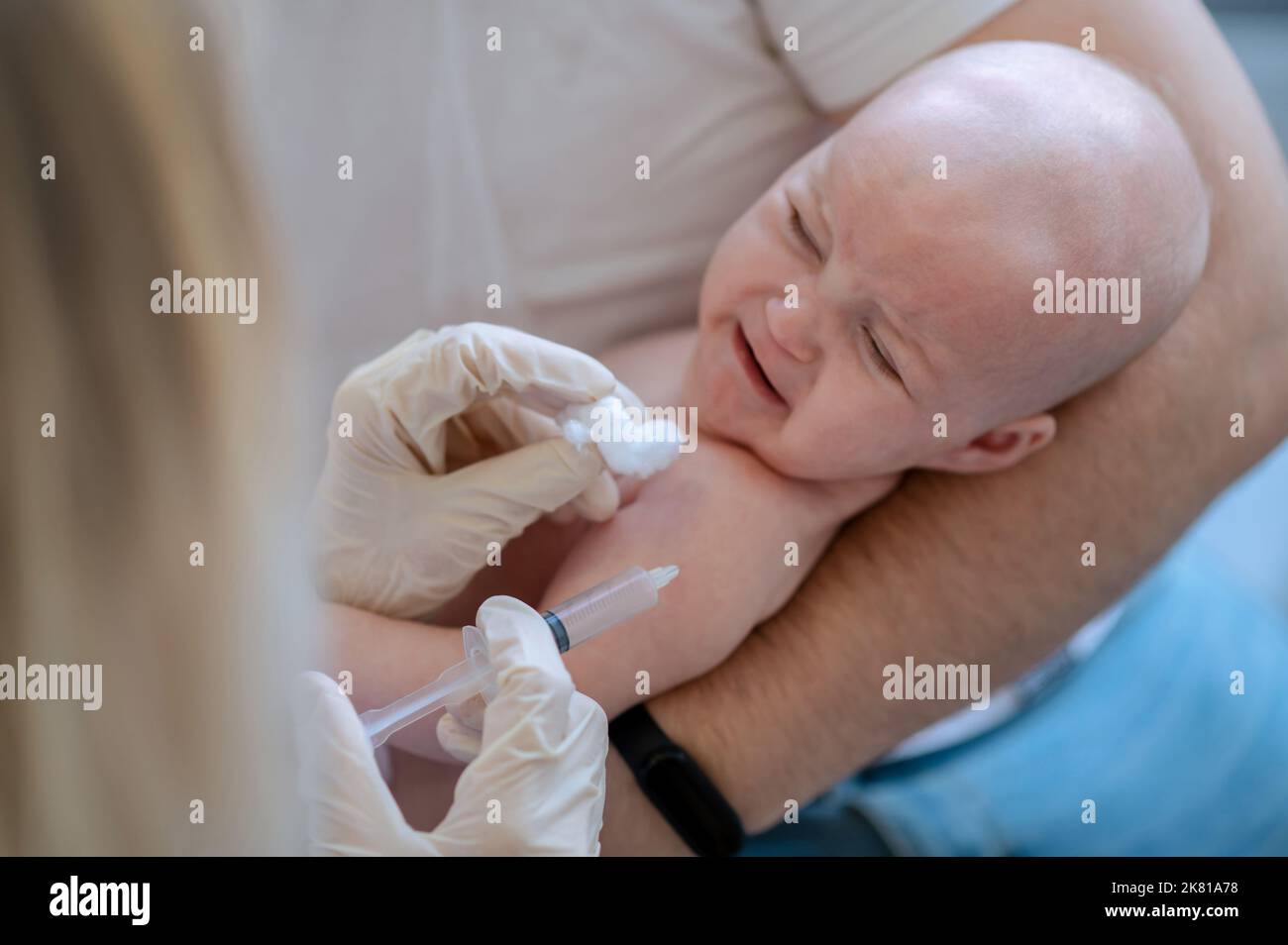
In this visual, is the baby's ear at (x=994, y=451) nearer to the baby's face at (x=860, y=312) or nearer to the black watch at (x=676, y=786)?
the baby's face at (x=860, y=312)

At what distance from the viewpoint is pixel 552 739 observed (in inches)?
27.3

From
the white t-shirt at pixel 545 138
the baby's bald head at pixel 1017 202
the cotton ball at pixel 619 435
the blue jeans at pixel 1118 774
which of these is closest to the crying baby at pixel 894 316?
the baby's bald head at pixel 1017 202

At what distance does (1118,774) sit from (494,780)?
0.96m

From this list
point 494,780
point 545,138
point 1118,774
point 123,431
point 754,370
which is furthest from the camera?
point 1118,774

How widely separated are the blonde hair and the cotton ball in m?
0.35

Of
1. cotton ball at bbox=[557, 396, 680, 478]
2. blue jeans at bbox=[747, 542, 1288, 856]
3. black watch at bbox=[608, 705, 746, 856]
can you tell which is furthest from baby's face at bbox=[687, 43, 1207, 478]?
blue jeans at bbox=[747, 542, 1288, 856]

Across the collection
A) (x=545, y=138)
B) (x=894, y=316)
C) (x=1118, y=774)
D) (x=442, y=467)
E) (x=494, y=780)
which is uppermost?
(x=545, y=138)

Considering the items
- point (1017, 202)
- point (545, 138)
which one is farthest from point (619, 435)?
point (545, 138)

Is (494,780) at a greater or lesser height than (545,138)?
lesser

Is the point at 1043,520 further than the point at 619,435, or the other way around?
the point at 1043,520

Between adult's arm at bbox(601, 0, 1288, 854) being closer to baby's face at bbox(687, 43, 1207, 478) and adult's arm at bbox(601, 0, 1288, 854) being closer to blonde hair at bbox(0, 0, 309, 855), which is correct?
baby's face at bbox(687, 43, 1207, 478)

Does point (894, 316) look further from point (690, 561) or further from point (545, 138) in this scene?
point (545, 138)

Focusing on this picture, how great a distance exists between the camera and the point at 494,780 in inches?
26.8
